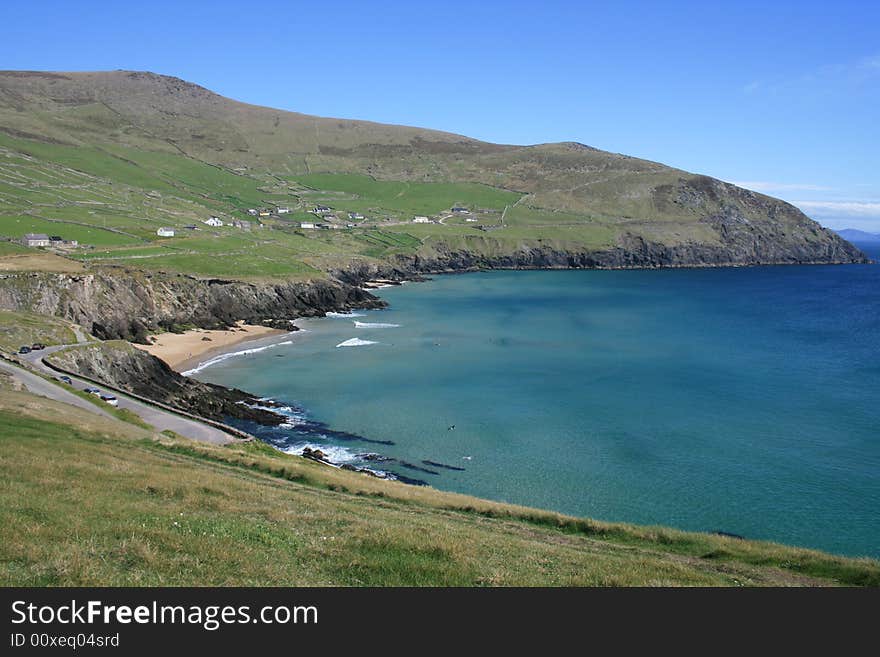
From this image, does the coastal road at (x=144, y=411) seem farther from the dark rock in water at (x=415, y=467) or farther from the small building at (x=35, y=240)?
the small building at (x=35, y=240)

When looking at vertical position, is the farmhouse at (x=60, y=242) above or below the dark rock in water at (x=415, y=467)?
above

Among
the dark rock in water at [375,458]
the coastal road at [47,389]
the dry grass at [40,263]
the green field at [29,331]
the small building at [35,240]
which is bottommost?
the dark rock in water at [375,458]

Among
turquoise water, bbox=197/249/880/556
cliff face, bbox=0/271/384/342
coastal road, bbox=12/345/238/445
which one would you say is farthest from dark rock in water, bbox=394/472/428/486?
cliff face, bbox=0/271/384/342

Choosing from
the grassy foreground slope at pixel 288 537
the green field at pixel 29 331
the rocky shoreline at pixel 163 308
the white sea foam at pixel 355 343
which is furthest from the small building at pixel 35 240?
the grassy foreground slope at pixel 288 537

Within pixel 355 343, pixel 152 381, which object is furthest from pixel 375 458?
pixel 355 343

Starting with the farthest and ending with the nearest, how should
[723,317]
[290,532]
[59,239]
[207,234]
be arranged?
[207,234]
[723,317]
[59,239]
[290,532]

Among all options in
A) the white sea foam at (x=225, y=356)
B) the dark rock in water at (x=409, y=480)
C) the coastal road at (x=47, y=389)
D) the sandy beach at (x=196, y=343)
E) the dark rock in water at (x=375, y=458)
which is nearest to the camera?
the coastal road at (x=47, y=389)
